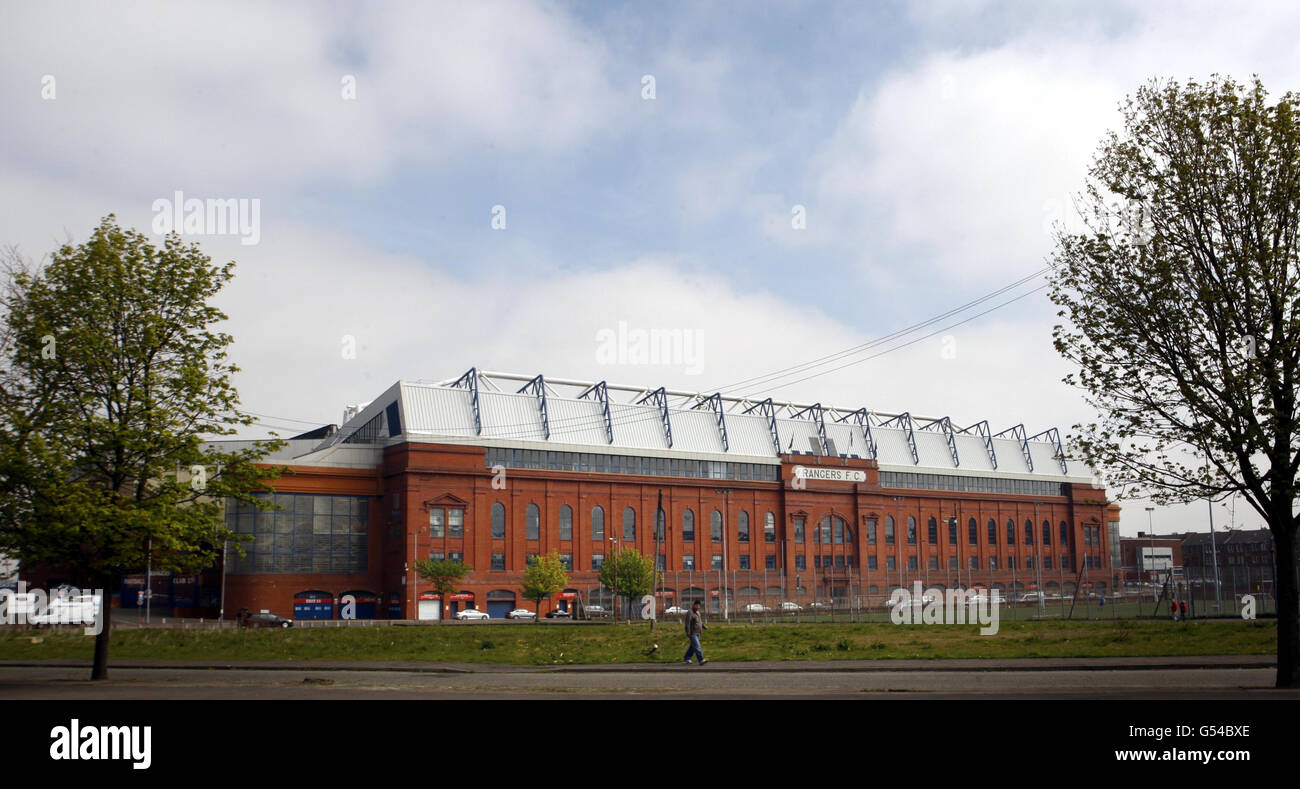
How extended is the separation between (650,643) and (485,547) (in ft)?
163

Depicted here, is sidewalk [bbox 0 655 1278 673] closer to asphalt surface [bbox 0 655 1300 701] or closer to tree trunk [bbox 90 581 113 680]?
asphalt surface [bbox 0 655 1300 701]

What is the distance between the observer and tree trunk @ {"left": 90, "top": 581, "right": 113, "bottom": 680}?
81.0ft

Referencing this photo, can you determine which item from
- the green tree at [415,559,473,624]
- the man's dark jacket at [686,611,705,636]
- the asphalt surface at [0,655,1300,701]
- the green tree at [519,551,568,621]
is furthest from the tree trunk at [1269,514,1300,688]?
the green tree at [415,559,473,624]

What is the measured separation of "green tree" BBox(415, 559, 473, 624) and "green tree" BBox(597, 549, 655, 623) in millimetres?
11703

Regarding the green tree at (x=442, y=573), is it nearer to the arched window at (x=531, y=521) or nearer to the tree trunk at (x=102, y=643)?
the arched window at (x=531, y=521)

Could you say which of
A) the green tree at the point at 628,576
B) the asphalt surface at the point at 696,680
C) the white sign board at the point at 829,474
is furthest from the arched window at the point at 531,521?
the asphalt surface at the point at 696,680

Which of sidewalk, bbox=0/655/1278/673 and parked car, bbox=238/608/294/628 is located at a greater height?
sidewalk, bbox=0/655/1278/673

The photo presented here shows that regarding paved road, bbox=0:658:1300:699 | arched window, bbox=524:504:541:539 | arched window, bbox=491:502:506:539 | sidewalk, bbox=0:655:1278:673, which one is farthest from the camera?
arched window, bbox=524:504:541:539

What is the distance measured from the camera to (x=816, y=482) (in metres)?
103

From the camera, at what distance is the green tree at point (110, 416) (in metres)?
23.6

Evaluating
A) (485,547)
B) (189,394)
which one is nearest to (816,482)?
(485,547)
